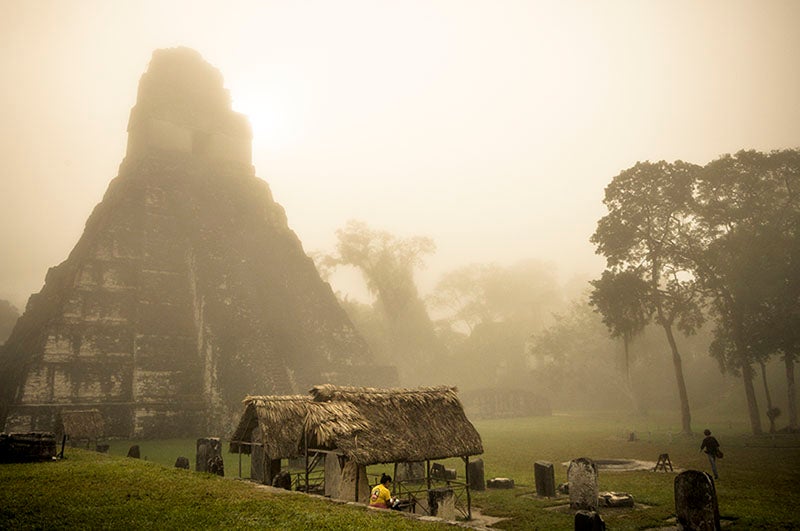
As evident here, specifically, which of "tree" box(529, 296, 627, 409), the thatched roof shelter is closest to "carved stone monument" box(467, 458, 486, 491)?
the thatched roof shelter

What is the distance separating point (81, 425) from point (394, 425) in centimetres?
1502

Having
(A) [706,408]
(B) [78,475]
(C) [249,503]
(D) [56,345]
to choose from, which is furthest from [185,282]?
(A) [706,408]

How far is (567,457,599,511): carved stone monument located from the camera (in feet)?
36.7

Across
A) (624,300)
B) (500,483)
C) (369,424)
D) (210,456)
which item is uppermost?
(624,300)

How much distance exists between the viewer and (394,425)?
11711 mm

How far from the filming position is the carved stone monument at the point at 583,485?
1119cm

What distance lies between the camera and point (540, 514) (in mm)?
10945

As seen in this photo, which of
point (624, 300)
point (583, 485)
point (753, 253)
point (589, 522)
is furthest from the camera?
point (624, 300)

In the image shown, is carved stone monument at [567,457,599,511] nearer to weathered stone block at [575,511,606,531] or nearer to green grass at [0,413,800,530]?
green grass at [0,413,800,530]

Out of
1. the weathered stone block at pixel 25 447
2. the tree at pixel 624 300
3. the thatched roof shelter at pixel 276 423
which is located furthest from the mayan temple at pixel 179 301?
the tree at pixel 624 300

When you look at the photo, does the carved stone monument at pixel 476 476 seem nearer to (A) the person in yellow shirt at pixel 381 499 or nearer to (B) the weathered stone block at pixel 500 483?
(B) the weathered stone block at pixel 500 483

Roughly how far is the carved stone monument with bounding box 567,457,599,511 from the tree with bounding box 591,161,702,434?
18.0 metres

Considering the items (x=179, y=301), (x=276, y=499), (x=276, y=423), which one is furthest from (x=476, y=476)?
(x=179, y=301)

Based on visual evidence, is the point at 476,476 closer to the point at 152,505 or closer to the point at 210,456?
the point at 210,456
